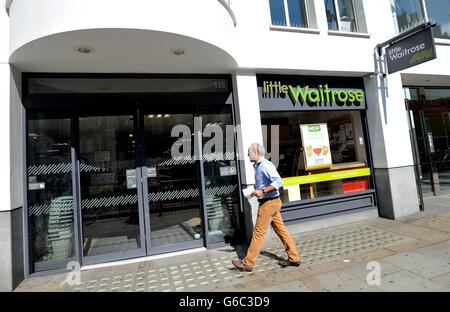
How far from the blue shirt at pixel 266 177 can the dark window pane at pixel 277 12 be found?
369 cm

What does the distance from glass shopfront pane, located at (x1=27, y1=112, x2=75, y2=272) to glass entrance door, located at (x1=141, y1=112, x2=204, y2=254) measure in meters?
1.33

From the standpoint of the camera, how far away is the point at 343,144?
693 cm

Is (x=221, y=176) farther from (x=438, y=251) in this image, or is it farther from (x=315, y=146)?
(x=438, y=251)

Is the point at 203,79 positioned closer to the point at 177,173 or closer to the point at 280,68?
the point at 280,68

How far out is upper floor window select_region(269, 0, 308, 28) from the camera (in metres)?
6.32

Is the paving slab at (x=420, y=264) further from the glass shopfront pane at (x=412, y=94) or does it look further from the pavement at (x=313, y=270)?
the glass shopfront pane at (x=412, y=94)

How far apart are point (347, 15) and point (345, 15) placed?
62 millimetres

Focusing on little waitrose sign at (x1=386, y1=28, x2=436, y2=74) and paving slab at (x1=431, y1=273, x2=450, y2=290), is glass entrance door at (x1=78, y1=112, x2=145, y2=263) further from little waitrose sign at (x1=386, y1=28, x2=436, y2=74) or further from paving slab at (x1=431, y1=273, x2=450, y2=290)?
little waitrose sign at (x1=386, y1=28, x2=436, y2=74)

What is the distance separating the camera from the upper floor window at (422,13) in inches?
304

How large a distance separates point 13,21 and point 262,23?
Result: 4.24 m

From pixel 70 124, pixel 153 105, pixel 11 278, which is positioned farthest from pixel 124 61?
pixel 11 278

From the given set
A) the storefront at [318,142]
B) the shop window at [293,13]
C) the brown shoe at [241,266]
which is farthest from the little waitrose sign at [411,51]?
the brown shoe at [241,266]

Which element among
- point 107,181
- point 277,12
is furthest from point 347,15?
point 107,181

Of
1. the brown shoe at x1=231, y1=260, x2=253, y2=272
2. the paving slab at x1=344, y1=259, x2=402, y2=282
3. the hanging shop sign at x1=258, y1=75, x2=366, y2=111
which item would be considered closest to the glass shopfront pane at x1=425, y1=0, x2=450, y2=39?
the hanging shop sign at x1=258, y1=75, x2=366, y2=111
